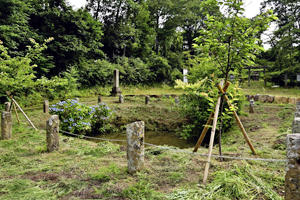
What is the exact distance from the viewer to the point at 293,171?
2.12 metres

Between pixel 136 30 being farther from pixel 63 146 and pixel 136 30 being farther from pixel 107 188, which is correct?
pixel 107 188

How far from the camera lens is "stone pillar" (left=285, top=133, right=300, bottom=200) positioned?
6.85ft

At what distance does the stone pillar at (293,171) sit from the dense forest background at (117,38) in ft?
21.8

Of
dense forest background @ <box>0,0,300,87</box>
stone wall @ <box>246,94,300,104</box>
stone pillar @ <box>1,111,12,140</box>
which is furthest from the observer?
dense forest background @ <box>0,0,300,87</box>

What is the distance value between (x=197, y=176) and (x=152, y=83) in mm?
19507

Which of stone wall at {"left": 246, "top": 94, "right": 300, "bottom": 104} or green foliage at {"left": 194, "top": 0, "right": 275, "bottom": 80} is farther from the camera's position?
stone wall at {"left": 246, "top": 94, "right": 300, "bottom": 104}

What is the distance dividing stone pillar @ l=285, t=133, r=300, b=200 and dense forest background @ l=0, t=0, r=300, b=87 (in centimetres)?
664

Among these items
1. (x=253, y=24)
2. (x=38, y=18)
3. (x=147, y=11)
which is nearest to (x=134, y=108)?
(x=253, y=24)

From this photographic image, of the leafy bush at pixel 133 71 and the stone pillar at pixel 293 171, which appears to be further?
the leafy bush at pixel 133 71

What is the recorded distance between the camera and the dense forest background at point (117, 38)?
14006mm

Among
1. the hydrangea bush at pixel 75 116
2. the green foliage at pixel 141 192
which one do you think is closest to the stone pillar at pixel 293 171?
the green foliage at pixel 141 192

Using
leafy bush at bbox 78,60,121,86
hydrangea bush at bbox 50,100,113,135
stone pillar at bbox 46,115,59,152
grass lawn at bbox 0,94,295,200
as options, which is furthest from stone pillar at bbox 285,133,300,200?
leafy bush at bbox 78,60,121,86

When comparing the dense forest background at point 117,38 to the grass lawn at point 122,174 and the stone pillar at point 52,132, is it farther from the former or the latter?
the stone pillar at point 52,132

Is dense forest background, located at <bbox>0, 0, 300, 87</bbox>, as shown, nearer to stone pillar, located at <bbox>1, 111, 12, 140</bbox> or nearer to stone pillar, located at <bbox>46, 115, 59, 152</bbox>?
stone pillar, located at <bbox>46, 115, 59, 152</bbox>
